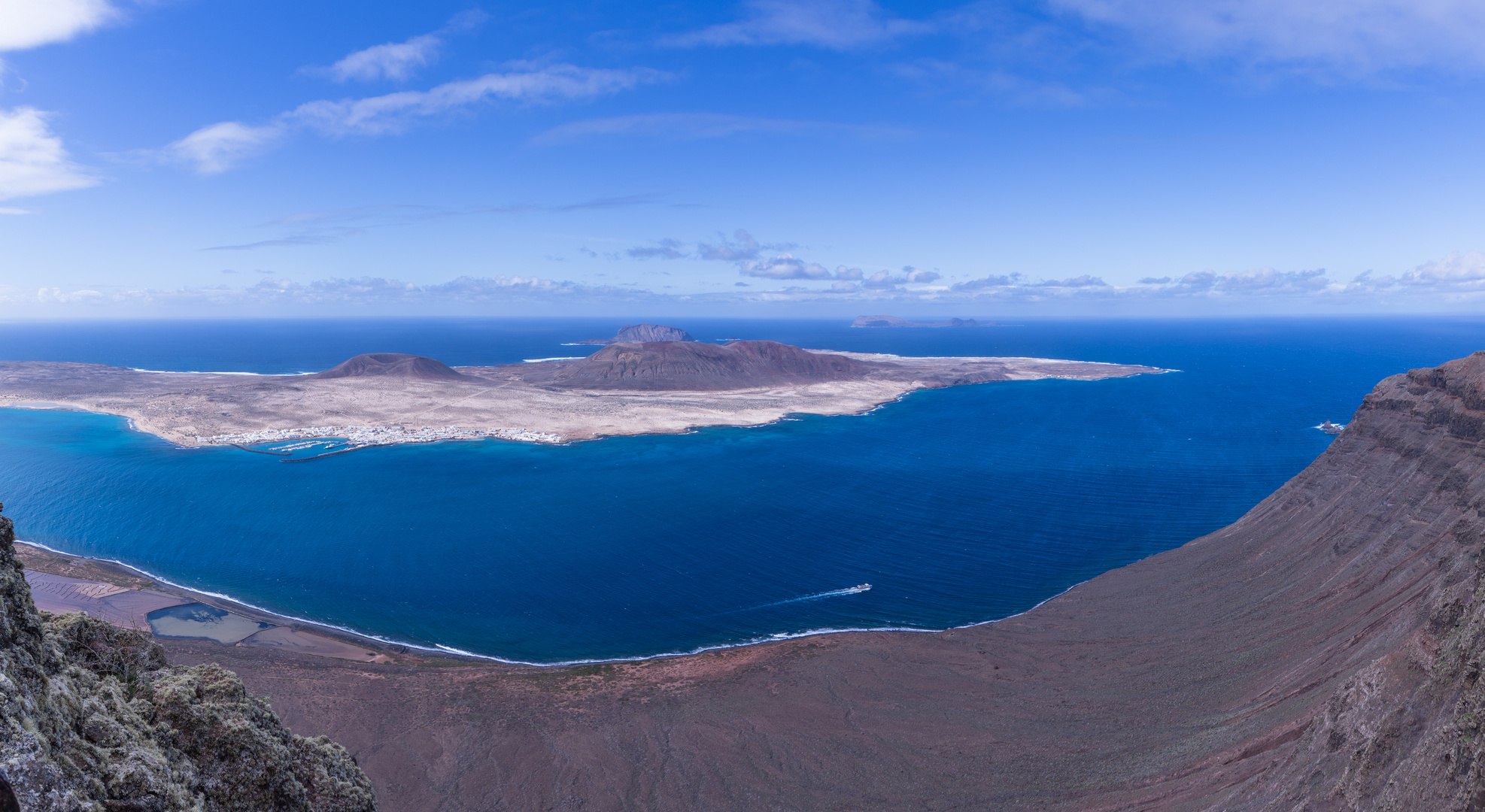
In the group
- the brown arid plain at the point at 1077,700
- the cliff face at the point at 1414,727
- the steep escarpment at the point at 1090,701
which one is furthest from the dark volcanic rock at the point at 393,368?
the cliff face at the point at 1414,727

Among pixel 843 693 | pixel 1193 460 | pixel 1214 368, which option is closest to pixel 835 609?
pixel 843 693

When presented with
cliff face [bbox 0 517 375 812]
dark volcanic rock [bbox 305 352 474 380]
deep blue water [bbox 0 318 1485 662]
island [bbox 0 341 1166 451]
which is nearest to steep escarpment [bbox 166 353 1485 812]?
deep blue water [bbox 0 318 1485 662]

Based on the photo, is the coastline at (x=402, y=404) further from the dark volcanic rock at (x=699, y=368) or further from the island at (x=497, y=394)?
the dark volcanic rock at (x=699, y=368)

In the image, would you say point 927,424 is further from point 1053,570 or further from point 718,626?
point 718,626

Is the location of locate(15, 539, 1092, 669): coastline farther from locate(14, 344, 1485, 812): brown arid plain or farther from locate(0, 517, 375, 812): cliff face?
locate(0, 517, 375, 812): cliff face

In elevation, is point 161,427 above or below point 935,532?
above

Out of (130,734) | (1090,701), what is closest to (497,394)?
(1090,701)
